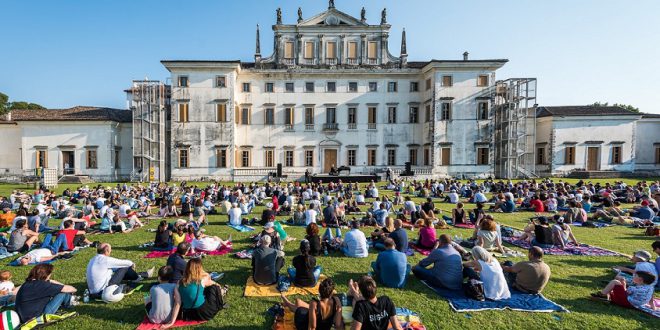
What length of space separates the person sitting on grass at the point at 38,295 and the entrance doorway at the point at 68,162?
35.2m

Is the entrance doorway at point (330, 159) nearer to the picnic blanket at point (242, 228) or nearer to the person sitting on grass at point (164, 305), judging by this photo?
the picnic blanket at point (242, 228)

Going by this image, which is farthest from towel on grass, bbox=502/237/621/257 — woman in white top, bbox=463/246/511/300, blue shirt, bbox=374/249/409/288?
blue shirt, bbox=374/249/409/288

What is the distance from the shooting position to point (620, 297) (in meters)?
5.46

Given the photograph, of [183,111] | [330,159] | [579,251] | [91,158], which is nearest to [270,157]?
[330,159]

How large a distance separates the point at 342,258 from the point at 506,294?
3.86 meters

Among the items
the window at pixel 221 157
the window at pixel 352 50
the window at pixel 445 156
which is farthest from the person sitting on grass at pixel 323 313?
the window at pixel 352 50

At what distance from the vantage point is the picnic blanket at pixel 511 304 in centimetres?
539

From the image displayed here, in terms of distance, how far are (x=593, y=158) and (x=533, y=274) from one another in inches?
1564

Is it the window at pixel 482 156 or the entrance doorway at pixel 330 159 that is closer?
the window at pixel 482 156

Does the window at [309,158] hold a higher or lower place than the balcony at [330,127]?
lower

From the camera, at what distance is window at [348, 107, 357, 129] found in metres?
34.6

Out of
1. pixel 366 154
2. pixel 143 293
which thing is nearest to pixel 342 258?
pixel 143 293

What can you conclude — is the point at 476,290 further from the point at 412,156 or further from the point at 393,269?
the point at 412,156

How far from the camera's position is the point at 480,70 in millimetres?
33125
